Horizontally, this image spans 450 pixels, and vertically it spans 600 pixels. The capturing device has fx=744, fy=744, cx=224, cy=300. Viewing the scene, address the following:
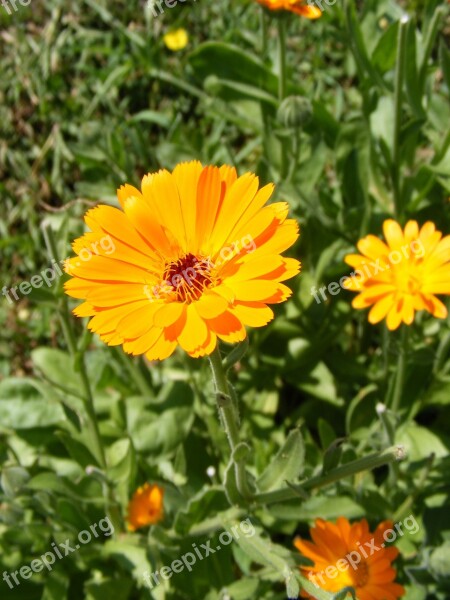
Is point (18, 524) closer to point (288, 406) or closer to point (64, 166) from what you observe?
point (288, 406)

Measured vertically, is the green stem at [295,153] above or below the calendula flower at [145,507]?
above

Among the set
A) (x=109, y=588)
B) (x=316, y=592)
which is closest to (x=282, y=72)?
(x=316, y=592)

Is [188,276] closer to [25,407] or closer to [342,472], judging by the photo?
[342,472]

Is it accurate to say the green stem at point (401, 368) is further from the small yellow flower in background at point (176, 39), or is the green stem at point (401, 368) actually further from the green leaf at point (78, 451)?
the small yellow flower in background at point (176, 39)

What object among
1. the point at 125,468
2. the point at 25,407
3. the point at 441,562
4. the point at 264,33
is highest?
the point at 264,33

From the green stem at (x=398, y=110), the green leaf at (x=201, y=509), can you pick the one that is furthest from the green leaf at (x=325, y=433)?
the green stem at (x=398, y=110)
